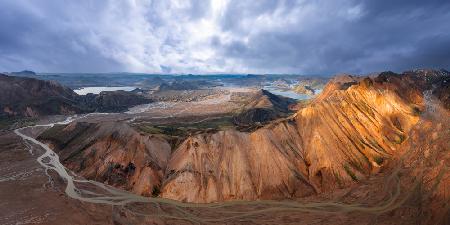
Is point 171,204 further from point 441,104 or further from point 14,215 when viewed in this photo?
point 441,104

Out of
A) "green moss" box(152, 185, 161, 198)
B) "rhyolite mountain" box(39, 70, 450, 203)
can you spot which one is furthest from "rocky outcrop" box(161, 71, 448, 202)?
"green moss" box(152, 185, 161, 198)

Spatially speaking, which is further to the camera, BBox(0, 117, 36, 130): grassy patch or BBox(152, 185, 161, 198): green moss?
BBox(0, 117, 36, 130): grassy patch

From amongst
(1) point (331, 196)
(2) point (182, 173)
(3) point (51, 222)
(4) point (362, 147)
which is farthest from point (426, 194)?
(3) point (51, 222)

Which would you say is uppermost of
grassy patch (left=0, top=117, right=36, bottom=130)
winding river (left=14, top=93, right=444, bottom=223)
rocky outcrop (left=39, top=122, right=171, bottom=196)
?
rocky outcrop (left=39, top=122, right=171, bottom=196)

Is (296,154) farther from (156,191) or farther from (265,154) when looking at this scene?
(156,191)

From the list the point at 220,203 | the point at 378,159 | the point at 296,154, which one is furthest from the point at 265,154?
the point at 378,159

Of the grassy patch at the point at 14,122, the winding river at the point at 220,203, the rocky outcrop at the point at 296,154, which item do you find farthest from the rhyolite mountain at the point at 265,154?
the grassy patch at the point at 14,122

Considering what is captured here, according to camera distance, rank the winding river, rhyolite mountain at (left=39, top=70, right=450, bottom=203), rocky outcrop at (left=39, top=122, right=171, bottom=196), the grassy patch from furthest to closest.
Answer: the grassy patch < rocky outcrop at (left=39, top=122, right=171, bottom=196) < rhyolite mountain at (left=39, top=70, right=450, bottom=203) < the winding river

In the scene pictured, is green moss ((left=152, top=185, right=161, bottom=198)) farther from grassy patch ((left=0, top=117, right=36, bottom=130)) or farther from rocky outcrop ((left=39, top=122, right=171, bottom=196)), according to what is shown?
grassy patch ((left=0, top=117, right=36, bottom=130))
